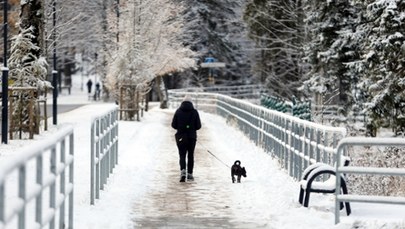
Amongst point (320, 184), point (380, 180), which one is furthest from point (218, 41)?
point (320, 184)

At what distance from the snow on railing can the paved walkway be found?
120cm

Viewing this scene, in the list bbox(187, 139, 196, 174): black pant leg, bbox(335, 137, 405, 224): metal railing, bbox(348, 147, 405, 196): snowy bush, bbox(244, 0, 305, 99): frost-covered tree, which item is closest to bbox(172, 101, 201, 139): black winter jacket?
bbox(187, 139, 196, 174): black pant leg

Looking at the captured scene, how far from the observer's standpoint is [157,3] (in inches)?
1741

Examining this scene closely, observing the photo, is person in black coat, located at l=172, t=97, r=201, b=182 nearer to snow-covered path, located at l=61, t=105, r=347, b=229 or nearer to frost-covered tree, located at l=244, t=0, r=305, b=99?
snow-covered path, located at l=61, t=105, r=347, b=229

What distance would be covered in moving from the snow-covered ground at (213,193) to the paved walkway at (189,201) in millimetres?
15

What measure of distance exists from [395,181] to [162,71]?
108 feet

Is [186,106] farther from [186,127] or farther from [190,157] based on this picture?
[190,157]

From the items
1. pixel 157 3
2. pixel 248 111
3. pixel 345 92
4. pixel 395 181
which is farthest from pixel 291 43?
pixel 395 181

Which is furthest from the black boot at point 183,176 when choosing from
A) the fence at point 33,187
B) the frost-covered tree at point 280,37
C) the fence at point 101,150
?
the frost-covered tree at point 280,37

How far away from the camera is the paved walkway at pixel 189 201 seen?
10.4 metres

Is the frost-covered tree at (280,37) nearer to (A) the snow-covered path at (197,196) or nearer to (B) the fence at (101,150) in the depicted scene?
(A) the snow-covered path at (197,196)

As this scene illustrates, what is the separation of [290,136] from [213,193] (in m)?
2.84

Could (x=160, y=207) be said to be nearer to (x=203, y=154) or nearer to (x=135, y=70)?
(x=203, y=154)

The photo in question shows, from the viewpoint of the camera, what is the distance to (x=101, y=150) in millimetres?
12711
